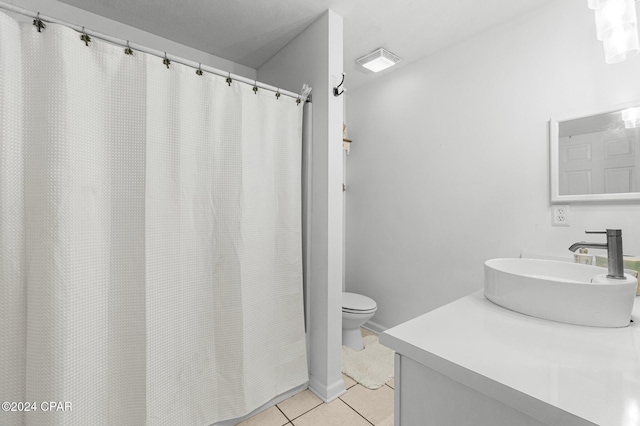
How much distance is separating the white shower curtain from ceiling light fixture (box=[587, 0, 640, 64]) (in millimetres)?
1441

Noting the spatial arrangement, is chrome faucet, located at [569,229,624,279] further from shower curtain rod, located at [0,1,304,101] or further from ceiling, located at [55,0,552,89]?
shower curtain rod, located at [0,1,304,101]

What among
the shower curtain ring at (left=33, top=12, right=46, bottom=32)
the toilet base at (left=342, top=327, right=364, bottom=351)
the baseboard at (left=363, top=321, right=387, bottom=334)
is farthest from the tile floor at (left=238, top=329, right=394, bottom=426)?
the shower curtain ring at (left=33, top=12, right=46, bottom=32)

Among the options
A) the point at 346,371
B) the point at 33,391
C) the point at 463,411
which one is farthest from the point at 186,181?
the point at 346,371

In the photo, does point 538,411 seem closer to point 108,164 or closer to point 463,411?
point 463,411

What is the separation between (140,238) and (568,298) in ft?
5.21

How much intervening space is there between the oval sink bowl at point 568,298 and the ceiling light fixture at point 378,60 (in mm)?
1780

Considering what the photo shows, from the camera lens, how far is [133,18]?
1.70 m

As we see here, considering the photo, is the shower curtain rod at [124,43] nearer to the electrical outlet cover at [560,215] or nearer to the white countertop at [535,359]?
the white countertop at [535,359]

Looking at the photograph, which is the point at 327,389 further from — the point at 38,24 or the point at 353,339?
the point at 38,24

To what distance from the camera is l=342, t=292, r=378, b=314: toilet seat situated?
6.63 ft

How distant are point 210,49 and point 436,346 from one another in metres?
2.42

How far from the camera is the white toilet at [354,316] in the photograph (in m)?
A: 2.02

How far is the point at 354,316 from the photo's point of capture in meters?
2.02

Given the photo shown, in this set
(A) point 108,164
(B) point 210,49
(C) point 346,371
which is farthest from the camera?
(B) point 210,49
